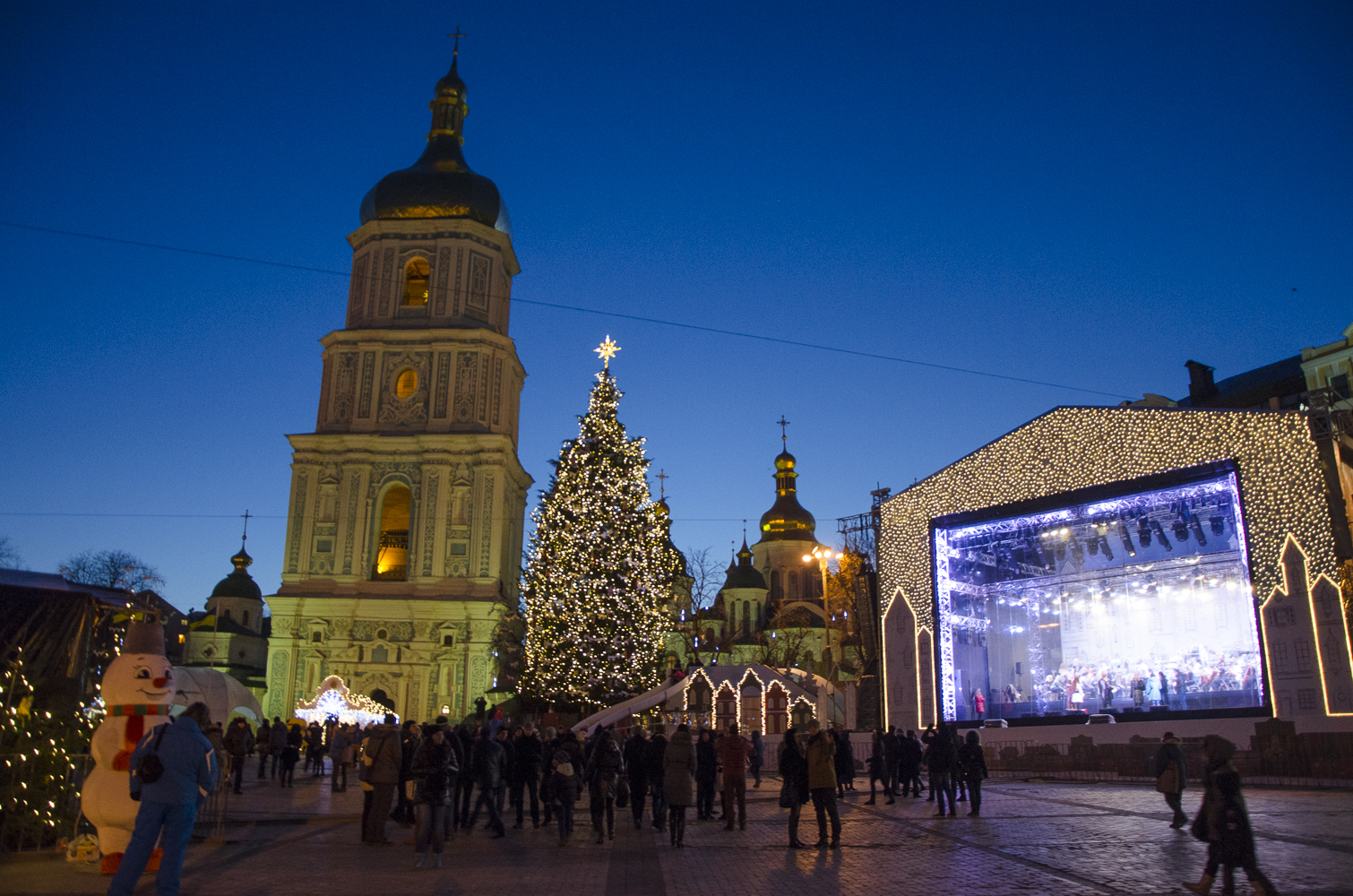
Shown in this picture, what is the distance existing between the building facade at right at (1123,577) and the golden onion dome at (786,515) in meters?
51.5

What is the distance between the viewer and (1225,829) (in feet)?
23.1

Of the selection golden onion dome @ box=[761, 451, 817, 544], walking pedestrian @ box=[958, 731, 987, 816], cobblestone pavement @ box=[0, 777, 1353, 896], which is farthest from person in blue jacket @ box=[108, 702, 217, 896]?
golden onion dome @ box=[761, 451, 817, 544]

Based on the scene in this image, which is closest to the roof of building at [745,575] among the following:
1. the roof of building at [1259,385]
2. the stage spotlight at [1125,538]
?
the roof of building at [1259,385]

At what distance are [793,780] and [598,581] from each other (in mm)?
19186

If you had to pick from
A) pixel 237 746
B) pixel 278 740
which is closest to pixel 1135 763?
pixel 237 746

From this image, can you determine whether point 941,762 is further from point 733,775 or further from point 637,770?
point 637,770

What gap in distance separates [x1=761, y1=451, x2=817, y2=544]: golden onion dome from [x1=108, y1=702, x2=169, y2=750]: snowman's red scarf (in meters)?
71.5

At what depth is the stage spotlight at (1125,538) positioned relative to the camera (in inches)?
910

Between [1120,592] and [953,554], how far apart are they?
4.38 m

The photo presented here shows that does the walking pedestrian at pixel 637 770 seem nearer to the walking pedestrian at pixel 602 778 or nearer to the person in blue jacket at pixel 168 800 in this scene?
the walking pedestrian at pixel 602 778

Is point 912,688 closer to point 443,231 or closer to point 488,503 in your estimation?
point 488,503

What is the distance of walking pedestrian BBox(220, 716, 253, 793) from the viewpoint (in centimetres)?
1928

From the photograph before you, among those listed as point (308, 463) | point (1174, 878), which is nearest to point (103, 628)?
point (1174, 878)

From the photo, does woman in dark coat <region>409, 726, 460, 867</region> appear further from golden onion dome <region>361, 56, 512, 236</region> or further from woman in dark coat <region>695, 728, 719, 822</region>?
golden onion dome <region>361, 56, 512, 236</region>
